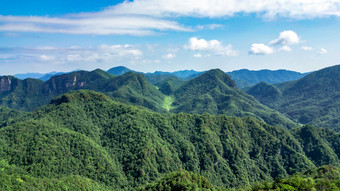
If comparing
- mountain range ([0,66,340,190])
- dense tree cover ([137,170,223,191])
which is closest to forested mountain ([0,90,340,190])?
mountain range ([0,66,340,190])

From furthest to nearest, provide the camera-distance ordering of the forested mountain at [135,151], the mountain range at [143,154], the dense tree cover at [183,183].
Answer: the forested mountain at [135,151]
the mountain range at [143,154]
the dense tree cover at [183,183]

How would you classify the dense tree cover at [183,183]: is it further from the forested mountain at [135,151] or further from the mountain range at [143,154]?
the forested mountain at [135,151]

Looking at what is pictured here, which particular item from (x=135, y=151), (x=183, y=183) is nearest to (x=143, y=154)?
(x=135, y=151)

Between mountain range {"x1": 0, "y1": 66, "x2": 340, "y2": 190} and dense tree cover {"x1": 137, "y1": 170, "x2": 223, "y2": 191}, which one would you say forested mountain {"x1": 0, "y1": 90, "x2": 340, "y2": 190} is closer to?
mountain range {"x1": 0, "y1": 66, "x2": 340, "y2": 190}

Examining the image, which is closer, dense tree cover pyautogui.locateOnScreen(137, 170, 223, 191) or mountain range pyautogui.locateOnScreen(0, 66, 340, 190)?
dense tree cover pyautogui.locateOnScreen(137, 170, 223, 191)

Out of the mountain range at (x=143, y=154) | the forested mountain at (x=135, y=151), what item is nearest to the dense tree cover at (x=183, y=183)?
the mountain range at (x=143, y=154)

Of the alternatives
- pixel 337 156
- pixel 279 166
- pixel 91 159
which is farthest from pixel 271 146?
pixel 91 159

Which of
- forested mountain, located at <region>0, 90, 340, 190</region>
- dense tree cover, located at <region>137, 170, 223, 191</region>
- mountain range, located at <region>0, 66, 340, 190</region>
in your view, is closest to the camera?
dense tree cover, located at <region>137, 170, 223, 191</region>

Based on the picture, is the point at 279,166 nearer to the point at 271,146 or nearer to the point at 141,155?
the point at 271,146
